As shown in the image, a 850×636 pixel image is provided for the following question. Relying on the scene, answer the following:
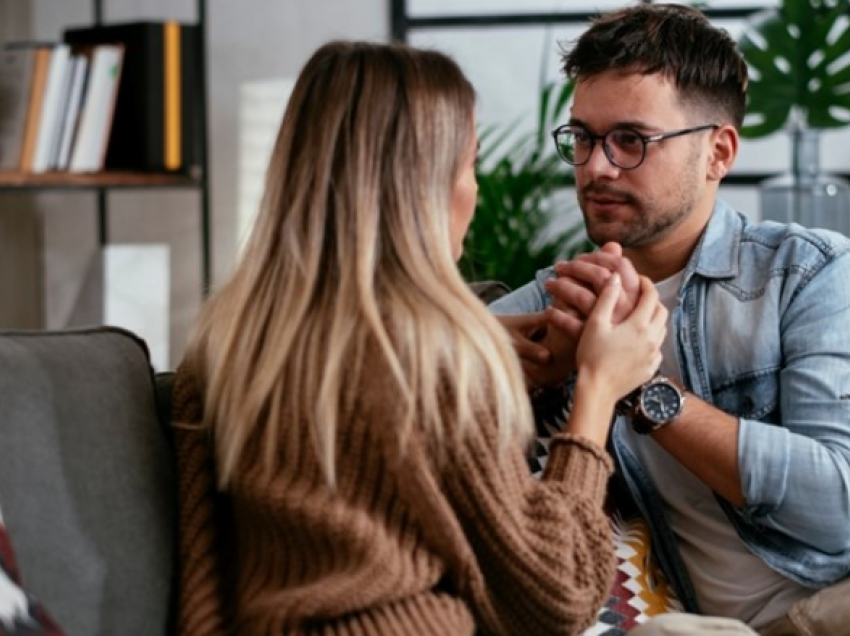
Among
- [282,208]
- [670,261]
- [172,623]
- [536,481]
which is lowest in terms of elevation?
[172,623]

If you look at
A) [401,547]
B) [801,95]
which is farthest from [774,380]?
[801,95]

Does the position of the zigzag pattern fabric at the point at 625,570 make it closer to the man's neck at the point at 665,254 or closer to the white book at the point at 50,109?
the man's neck at the point at 665,254

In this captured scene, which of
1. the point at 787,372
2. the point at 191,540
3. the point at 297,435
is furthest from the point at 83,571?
the point at 787,372

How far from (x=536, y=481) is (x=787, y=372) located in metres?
0.49

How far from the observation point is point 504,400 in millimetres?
1461

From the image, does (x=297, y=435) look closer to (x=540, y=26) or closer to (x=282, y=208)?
(x=282, y=208)

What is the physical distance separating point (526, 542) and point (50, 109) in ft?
8.32

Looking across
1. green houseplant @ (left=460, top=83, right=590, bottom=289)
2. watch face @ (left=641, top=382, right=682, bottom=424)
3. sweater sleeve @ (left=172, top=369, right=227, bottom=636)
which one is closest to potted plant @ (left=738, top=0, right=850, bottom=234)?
green houseplant @ (left=460, top=83, right=590, bottom=289)

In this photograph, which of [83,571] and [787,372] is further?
[787,372]

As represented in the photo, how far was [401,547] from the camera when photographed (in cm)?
145

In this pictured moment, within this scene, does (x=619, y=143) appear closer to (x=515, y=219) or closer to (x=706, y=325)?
(x=706, y=325)

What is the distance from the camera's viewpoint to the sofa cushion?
1.45m

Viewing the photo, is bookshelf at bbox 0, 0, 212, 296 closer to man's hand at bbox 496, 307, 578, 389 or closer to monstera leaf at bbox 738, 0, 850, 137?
monstera leaf at bbox 738, 0, 850, 137

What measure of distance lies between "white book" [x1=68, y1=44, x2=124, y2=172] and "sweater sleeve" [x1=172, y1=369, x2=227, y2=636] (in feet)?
7.31
